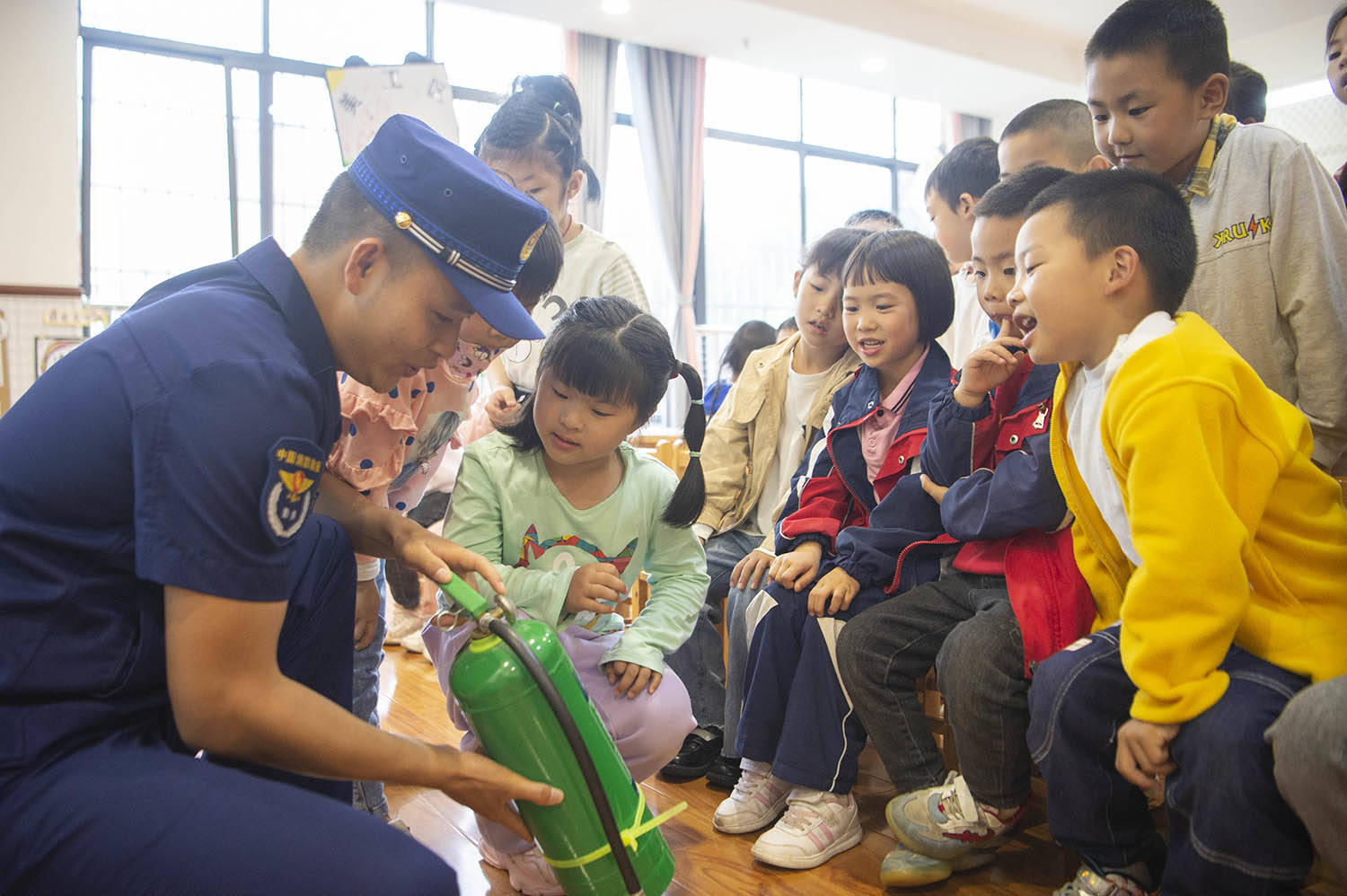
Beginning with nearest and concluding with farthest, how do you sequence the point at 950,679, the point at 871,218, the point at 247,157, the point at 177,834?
the point at 177,834
the point at 950,679
the point at 871,218
the point at 247,157

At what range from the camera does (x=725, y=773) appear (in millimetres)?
1954

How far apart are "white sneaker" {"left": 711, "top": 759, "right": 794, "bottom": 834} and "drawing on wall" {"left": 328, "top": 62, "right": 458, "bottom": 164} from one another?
1.46m

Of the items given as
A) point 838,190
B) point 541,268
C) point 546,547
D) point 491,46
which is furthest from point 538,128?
point 838,190

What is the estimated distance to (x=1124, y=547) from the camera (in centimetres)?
129

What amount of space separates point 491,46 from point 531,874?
6.21 m

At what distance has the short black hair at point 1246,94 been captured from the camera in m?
2.32

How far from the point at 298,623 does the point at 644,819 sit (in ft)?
1.66

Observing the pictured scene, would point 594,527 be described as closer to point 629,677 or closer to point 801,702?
point 629,677

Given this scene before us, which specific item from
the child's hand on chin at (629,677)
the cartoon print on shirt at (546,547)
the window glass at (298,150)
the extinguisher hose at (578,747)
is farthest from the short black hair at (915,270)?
the window glass at (298,150)

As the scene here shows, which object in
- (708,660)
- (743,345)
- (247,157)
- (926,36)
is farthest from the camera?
(926,36)

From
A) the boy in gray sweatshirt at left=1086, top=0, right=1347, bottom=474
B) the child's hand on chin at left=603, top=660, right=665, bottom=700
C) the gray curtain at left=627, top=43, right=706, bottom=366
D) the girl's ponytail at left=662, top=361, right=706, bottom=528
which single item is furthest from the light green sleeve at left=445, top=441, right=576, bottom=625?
the gray curtain at left=627, top=43, right=706, bottom=366

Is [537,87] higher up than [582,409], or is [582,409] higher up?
[537,87]

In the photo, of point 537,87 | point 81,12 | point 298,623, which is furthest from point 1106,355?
point 81,12

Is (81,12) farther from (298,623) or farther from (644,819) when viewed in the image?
(644,819)
